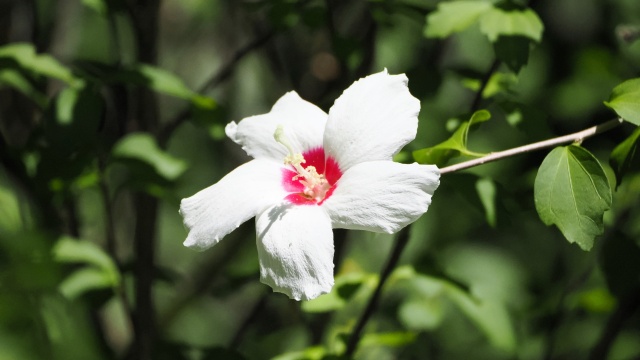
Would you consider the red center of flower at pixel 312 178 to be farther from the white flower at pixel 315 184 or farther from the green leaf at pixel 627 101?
the green leaf at pixel 627 101

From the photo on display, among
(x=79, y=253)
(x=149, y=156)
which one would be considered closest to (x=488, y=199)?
(x=149, y=156)

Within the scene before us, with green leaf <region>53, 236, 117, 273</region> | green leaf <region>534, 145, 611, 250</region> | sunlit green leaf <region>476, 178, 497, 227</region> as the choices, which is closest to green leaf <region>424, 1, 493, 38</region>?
sunlit green leaf <region>476, 178, 497, 227</region>

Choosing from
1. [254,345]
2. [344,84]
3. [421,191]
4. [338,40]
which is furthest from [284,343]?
[421,191]

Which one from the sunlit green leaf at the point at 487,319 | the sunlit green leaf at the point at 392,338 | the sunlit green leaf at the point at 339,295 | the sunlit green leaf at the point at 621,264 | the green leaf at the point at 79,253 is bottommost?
the sunlit green leaf at the point at 487,319

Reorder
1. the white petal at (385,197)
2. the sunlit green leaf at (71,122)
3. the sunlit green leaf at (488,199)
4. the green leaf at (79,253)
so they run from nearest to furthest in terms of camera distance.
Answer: the white petal at (385,197), the sunlit green leaf at (488,199), the sunlit green leaf at (71,122), the green leaf at (79,253)

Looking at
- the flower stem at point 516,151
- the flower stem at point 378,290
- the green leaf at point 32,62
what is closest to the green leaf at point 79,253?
the green leaf at point 32,62

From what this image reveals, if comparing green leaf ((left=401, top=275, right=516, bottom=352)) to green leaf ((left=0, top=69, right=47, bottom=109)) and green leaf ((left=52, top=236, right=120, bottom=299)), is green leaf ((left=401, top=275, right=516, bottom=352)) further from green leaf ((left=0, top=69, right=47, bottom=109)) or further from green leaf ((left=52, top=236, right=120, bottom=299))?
green leaf ((left=0, top=69, right=47, bottom=109))
